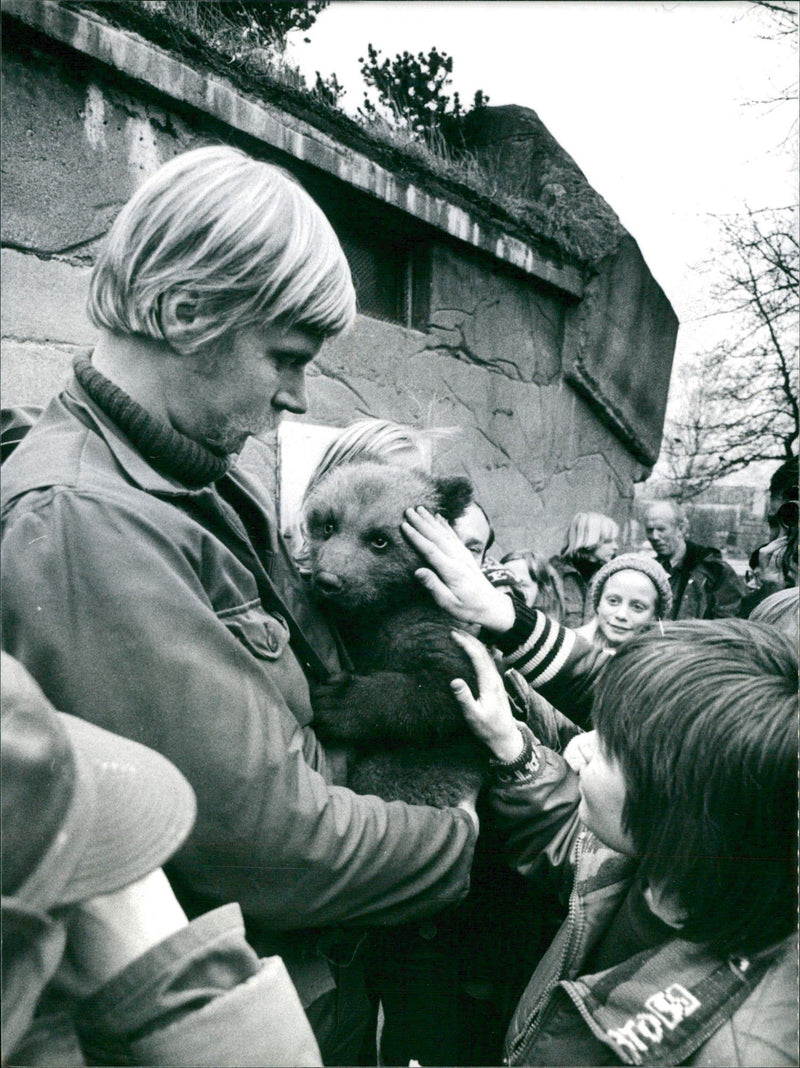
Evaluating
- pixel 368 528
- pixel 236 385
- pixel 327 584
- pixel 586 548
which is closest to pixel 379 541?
pixel 368 528

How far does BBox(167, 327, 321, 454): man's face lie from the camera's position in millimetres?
1357

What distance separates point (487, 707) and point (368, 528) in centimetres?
61

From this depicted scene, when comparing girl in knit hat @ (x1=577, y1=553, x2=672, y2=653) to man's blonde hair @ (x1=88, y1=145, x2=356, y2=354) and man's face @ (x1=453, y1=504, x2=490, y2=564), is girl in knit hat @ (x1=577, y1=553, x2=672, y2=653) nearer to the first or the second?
man's face @ (x1=453, y1=504, x2=490, y2=564)

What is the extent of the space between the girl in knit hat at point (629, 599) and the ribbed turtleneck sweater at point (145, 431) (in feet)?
5.68

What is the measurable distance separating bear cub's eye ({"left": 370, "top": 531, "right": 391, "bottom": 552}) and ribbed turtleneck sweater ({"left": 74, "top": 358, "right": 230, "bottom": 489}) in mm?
829

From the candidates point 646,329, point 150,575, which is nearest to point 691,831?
point 150,575

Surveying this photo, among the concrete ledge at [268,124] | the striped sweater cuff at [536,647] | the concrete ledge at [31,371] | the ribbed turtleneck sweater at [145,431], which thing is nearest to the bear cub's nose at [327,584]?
the striped sweater cuff at [536,647]

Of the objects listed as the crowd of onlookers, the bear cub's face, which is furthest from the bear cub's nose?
the crowd of onlookers

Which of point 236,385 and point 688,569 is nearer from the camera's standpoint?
point 236,385

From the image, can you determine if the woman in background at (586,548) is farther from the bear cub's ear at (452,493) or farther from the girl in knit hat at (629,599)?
the bear cub's ear at (452,493)

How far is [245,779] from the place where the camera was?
1.15 m

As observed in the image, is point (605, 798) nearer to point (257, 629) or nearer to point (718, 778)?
point (718, 778)

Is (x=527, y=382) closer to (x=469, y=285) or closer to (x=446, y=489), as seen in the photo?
(x=469, y=285)

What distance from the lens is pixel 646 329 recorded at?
2.53 metres
